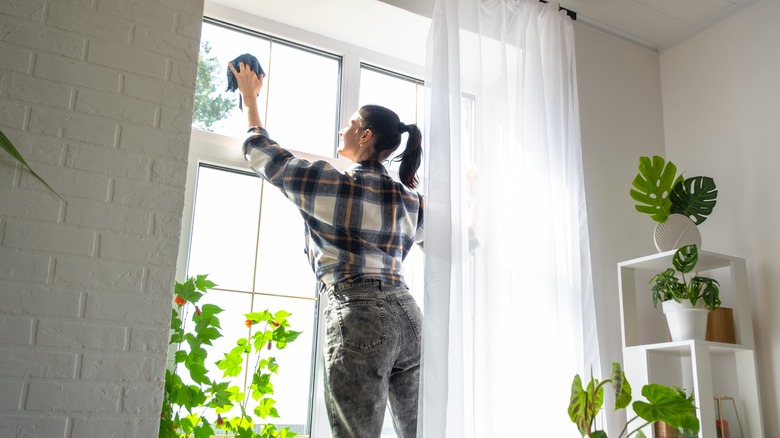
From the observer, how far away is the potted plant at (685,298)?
2.52 m

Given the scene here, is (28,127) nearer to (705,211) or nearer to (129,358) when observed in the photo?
(129,358)

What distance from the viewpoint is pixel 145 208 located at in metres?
1.96

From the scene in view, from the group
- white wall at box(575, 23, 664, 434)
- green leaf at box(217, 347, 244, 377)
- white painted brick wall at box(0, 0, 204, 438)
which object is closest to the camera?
white painted brick wall at box(0, 0, 204, 438)

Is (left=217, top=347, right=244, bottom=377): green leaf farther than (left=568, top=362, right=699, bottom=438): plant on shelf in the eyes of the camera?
Yes

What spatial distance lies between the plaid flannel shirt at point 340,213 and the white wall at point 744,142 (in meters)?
1.49

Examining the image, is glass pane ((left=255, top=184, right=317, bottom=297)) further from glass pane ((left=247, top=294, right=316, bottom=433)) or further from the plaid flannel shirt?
the plaid flannel shirt

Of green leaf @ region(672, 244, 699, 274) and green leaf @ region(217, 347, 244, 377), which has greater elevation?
green leaf @ region(672, 244, 699, 274)

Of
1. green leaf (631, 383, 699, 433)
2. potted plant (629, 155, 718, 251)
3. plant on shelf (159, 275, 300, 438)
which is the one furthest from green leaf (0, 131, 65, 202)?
potted plant (629, 155, 718, 251)

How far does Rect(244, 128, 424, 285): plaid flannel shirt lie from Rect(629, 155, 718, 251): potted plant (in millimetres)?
1046

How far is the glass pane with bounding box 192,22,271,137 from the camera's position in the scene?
8.52 ft

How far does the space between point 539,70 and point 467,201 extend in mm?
617

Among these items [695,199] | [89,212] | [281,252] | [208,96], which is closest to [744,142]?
[695,199]

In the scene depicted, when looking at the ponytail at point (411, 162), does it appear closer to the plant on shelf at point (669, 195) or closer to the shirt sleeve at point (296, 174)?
the shirt sleeve at point (296, 174)

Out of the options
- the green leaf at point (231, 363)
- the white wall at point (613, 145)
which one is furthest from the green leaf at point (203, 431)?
the white wall at point (613, 145)
